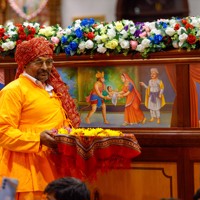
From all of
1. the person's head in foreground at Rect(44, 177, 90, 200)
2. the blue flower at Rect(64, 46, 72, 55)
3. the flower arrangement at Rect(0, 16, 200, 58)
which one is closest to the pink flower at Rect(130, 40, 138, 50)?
the flower arrangement at Rect(0, 16, 200, 58)

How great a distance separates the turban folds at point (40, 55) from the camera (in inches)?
221

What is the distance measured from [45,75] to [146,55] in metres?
1.07

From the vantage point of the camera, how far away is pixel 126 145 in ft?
17.5

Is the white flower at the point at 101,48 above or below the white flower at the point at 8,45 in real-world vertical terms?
below

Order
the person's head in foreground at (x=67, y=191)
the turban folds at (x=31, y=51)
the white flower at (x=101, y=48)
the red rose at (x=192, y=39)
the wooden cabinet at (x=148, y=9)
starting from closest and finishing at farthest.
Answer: the person's head in foreground at (x=67, y=191), the turban folds at (x=31, y=51), the red rose at (x=192, y=39), the white flower at (x=101, y=48), the wooden cabinet at (x=148, y=9)

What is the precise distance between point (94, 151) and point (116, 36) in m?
1.42

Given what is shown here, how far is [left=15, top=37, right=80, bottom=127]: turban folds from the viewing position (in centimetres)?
561

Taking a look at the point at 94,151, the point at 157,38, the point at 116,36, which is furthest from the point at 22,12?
the point at 94,151

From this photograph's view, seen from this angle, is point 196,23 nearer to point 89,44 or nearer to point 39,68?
point 89,44

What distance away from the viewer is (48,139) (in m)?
5.34

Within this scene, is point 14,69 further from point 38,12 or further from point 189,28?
point 38,12

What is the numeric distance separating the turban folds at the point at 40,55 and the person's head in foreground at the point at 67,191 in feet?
5.81

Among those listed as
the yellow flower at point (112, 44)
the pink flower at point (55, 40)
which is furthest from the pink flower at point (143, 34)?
the pink flower at point (55, 40)

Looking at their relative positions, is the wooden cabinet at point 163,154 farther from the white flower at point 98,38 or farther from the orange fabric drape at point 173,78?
the white flower at point 98,38
